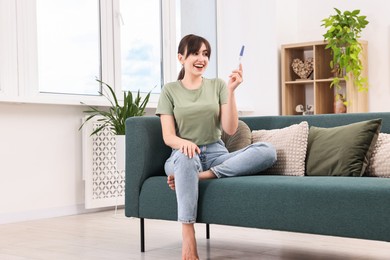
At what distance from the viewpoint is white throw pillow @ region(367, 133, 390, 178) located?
2.86m

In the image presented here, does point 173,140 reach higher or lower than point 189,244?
higher

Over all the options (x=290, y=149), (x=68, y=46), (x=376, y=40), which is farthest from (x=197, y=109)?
(x=376, y=40)

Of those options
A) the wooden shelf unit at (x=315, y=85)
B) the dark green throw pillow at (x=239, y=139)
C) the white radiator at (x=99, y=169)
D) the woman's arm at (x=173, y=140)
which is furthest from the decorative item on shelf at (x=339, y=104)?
the woman's arm at (x=173, y=140)

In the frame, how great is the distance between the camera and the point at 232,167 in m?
2.94

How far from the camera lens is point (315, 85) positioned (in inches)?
223

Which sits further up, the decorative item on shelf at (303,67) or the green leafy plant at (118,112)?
the decorative item on shelf at (303,67)

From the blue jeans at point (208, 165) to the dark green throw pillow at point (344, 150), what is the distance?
0.69ft

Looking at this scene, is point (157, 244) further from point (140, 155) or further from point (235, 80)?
point (235, 80)

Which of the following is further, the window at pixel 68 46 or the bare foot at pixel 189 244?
the window at pixel 68 46

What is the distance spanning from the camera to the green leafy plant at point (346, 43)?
5375 millimetres

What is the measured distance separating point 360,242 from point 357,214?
1022 millimetres

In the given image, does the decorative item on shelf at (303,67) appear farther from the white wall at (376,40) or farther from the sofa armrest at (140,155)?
the sofa armrest at (140,155)

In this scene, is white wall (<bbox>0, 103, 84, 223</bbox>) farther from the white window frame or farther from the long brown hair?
the long brown hair

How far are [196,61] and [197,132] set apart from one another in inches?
13.3
